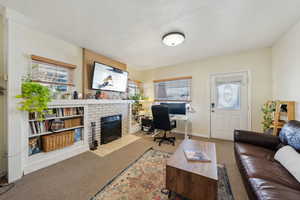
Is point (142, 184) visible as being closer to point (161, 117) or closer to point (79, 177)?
point (79, 177)

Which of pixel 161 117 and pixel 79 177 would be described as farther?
pixel 161 117

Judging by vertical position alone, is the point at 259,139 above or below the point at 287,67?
below

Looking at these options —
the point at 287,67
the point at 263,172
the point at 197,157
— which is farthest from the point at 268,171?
the point at 287,67

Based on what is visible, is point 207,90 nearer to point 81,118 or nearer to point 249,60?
point 249,60

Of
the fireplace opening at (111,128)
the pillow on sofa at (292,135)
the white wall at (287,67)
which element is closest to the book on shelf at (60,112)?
the fireplace opening at (111,128)

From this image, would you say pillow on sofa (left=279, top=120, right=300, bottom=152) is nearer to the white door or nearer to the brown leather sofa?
the brown leather sofa

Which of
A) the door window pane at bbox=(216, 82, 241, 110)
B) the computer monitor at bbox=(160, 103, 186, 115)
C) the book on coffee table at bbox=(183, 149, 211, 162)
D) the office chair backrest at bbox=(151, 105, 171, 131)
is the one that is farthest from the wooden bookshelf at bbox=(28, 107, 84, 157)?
the door window pane at bbox=(216, 82, 241, 110)

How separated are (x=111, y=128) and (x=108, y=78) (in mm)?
1431

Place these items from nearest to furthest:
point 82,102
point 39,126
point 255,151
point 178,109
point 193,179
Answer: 1. point 193,179
2. point 255,151
3. point 39,126
4. point 82,102
5. point 178,109

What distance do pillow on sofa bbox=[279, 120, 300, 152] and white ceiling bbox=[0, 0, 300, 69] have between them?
1.69 m

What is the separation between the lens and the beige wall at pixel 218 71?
2.81 meters

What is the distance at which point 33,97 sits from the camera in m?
1.66

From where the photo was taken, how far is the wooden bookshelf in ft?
6.28

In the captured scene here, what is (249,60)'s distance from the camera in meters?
2.94
